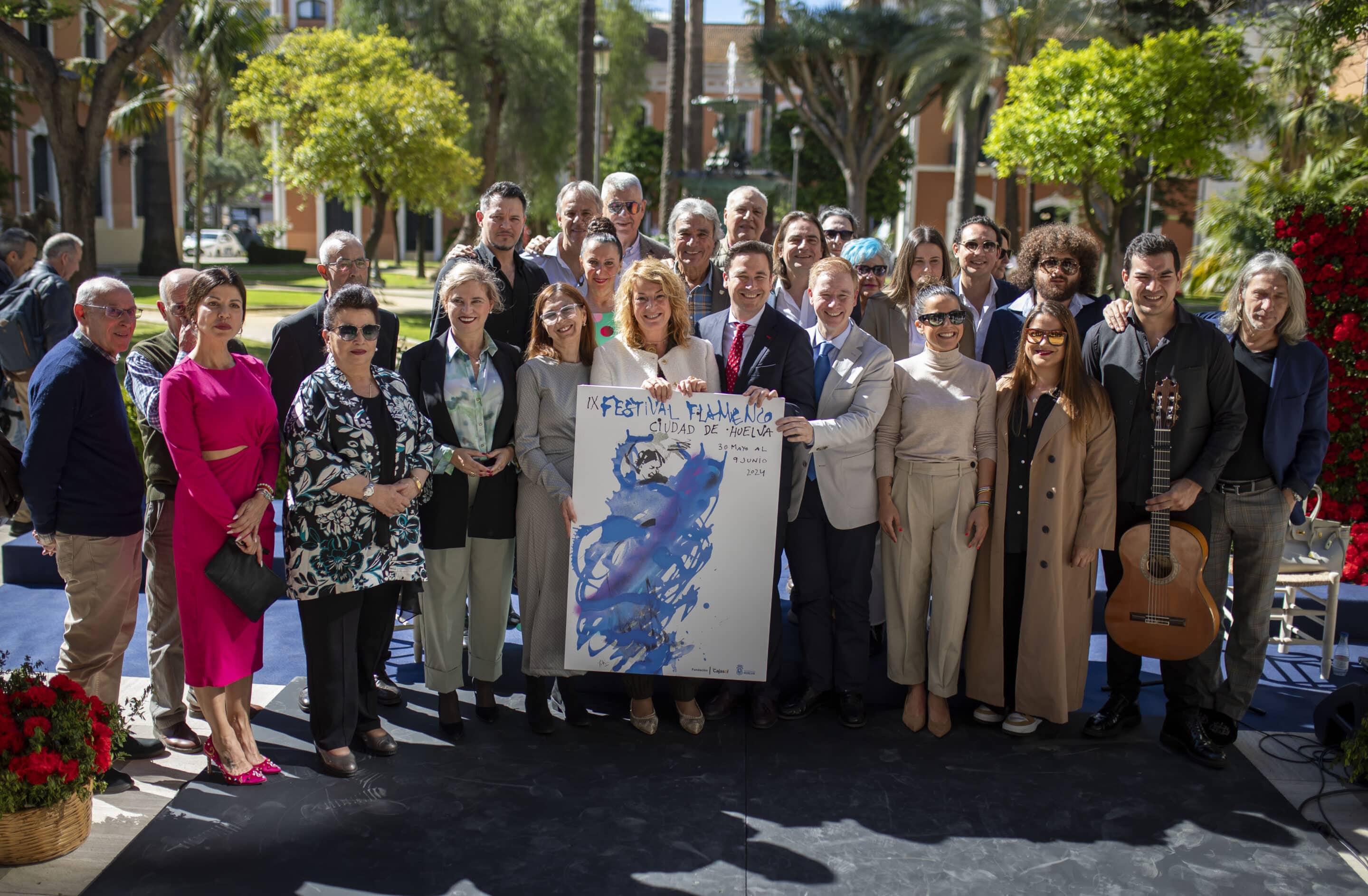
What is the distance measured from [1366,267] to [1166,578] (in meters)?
3.60

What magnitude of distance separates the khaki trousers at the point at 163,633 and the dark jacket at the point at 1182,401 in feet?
13.1

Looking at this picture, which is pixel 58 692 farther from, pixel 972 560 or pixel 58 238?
pixel 58 238

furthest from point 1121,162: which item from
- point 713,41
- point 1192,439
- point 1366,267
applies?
point 713,41

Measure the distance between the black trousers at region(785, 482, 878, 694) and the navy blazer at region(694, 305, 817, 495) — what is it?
18 cm

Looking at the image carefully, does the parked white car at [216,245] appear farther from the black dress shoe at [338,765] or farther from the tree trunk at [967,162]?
the black dress shoe at [338,765]

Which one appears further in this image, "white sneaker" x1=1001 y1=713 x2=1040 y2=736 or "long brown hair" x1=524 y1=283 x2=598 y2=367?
"white sneaker" x1=1001 y1=713 x2=1040 y2=736

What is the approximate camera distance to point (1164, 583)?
4.55 m

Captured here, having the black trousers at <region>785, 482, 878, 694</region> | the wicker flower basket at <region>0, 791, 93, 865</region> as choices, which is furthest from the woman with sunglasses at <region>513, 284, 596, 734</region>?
the wicker flower basket at <region>0, 791, 93, 865</region>

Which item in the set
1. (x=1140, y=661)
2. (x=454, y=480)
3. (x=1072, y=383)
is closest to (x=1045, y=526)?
(x=1072, y=383)

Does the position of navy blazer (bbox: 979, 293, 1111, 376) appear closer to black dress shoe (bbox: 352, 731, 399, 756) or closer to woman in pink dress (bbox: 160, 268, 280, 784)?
black dress shoe (bbox: 352, 731, 399, 756)

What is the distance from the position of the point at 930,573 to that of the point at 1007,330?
1.36m

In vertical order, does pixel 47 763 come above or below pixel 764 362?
below

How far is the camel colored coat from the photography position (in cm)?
461

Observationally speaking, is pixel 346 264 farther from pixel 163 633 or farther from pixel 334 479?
pixel 163 633
